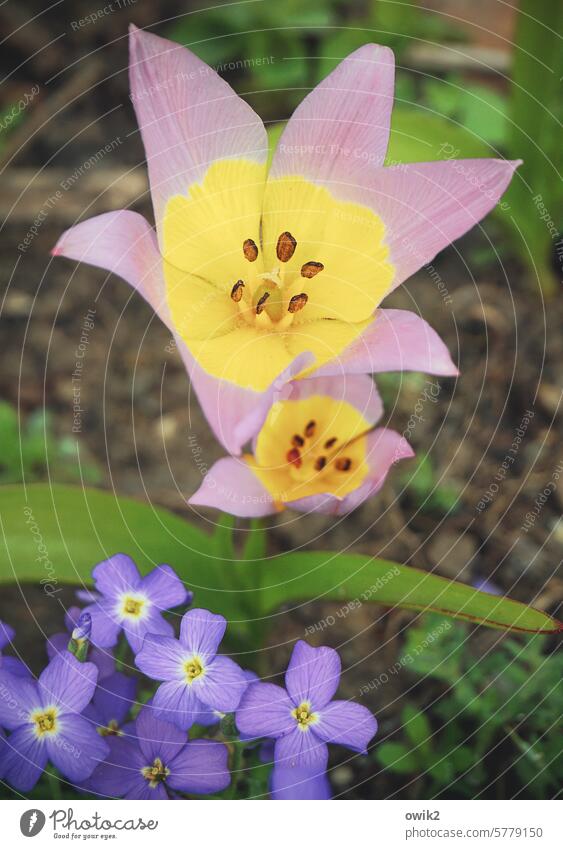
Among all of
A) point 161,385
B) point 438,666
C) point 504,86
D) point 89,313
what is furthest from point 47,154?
point 438,666

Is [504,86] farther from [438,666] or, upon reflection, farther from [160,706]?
[160,706]

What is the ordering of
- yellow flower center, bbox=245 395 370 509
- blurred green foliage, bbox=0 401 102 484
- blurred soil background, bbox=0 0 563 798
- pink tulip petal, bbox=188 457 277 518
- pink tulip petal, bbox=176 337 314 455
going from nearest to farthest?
pink tulip petal, bbox=176 337 314 455 < pink tulip petal, bbox=188 457 277 518 < yellow flower center, bbox=245 395 370 509 < blurred soil background, bbox=0 0 563 798 < blurred green foliage, bbox=0 401 102 484

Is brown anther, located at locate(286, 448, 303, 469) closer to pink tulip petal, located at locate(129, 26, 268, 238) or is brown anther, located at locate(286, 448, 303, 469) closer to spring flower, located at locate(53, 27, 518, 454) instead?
spring flower, located at locate(53, 27, 518, 454)

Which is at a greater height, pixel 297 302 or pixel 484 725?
pixel 297 302

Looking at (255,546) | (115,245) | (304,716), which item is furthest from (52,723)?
(115,245)

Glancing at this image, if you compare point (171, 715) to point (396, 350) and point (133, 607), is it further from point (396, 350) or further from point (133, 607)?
point (396, 350)

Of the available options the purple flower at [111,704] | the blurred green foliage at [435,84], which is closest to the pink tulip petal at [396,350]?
the purple flower at [111,704]

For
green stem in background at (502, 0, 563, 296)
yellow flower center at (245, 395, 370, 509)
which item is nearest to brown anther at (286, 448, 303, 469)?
yellow flower center at (245, 395, 370, 509)
